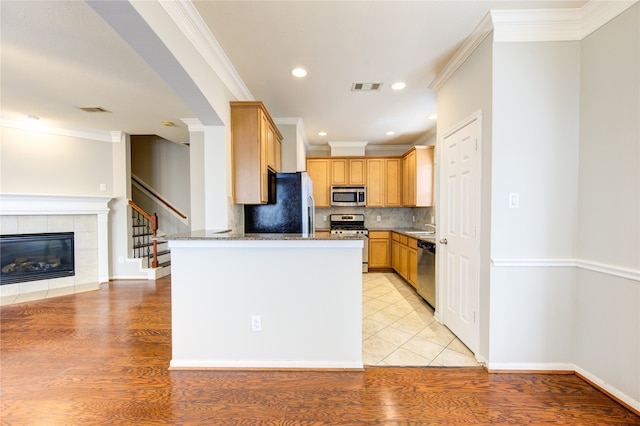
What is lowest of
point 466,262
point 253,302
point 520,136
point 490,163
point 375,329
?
point 375,329

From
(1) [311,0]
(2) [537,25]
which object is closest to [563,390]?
(2) [537,25]

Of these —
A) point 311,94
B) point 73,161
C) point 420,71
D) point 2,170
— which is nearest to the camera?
point 420,71

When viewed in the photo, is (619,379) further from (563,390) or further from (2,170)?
(2,170)

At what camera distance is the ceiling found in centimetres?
188

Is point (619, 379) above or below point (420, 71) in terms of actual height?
below

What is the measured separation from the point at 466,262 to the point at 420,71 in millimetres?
1978

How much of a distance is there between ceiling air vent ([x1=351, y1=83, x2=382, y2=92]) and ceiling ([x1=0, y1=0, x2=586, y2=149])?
3.2 inches

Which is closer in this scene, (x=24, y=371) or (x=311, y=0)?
(x=311, y=0)

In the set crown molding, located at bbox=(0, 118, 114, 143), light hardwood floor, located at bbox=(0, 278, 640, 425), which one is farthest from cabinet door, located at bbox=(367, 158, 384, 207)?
crown molding, located at bbox=(0, 118, 114, 143)

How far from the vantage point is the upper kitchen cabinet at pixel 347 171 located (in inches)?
217

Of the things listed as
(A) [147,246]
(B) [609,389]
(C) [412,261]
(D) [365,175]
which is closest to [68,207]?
(A) [147,246]

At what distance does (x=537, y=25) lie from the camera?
6.45ft

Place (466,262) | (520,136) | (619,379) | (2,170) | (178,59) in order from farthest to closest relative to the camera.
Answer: (2,170), (466,262), (520,136), (178,59), (619,379)

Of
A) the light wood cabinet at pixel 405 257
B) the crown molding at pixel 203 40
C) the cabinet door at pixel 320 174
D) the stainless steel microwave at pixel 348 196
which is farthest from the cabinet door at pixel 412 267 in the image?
the crown molding at pixel 203 40
